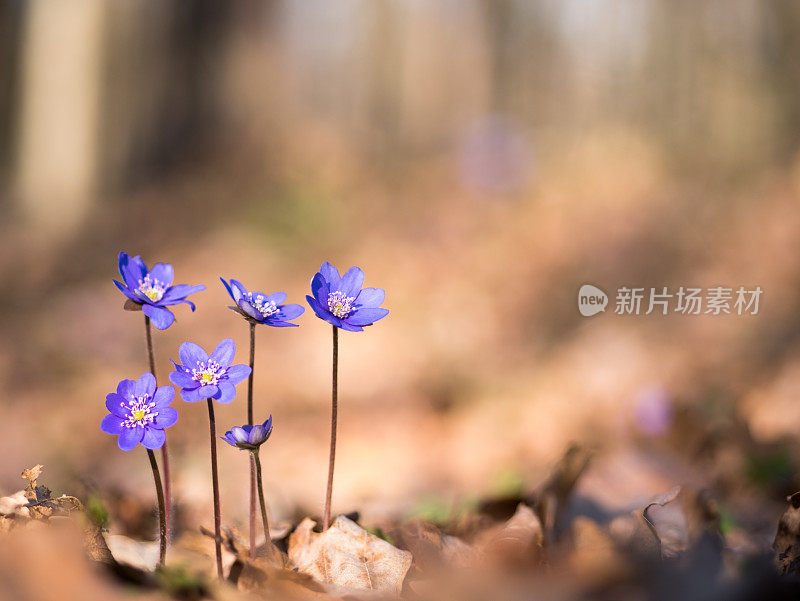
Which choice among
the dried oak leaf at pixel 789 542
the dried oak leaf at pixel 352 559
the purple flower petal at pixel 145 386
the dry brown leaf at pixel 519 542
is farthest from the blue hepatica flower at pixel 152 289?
the dried oak leaf at pixel 789 542

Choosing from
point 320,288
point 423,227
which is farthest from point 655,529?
point 423,227

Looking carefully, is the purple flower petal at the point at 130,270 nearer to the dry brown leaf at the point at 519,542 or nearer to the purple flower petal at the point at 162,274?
the purple flower petal at the point at 162,274

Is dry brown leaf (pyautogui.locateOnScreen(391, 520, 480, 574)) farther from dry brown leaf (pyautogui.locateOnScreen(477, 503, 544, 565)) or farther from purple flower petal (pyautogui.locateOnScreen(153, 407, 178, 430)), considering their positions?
purple flower petal (pyautogui.locateOnScreen(153, 407, 178, 430))

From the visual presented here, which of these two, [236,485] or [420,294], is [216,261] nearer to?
[420,294]

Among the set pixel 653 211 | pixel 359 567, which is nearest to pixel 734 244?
pixel 653 211

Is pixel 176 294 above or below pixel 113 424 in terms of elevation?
above

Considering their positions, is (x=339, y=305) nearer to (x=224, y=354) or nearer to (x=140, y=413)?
(x=224, y=354)
